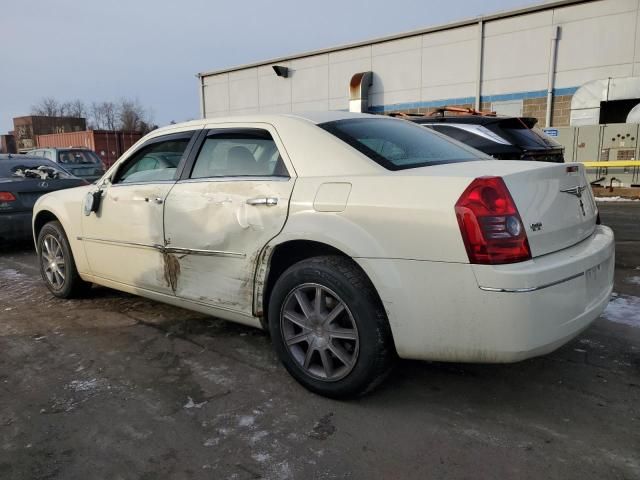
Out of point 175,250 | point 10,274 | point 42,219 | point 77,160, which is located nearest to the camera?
point 175,250

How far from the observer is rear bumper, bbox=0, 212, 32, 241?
6.99 meters

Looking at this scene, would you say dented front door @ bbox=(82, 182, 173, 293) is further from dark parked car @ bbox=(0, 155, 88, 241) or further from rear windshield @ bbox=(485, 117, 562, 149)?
rear windshield @ bbox=(485, 117, 562, 149)

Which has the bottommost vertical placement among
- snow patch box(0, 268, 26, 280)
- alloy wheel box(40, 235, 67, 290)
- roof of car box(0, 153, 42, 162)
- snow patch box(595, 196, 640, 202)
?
snow patch box(0, 268, 26, 280)

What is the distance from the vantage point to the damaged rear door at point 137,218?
371 centimetres

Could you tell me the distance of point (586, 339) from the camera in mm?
3570

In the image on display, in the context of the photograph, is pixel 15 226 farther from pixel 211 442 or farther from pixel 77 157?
pixel 77 157

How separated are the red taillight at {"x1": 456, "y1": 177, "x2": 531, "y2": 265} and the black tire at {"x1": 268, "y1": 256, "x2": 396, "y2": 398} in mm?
590

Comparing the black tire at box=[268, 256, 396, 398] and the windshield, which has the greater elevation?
the windshield

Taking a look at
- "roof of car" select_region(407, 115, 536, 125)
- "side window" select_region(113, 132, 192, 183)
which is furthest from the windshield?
"side window" select_region(113, 132, 192, 183)

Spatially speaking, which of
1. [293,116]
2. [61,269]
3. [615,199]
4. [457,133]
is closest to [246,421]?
[293,116]

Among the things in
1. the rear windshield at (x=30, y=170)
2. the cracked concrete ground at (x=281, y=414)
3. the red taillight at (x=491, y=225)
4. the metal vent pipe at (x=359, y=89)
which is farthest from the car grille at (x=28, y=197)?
the metal vent pipe at (x=359, y=89)

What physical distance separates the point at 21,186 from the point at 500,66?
13856 millimetres

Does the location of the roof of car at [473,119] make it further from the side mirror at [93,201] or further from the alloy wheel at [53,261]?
the alloy wheel at [53,261]

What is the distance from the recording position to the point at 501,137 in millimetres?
6410
